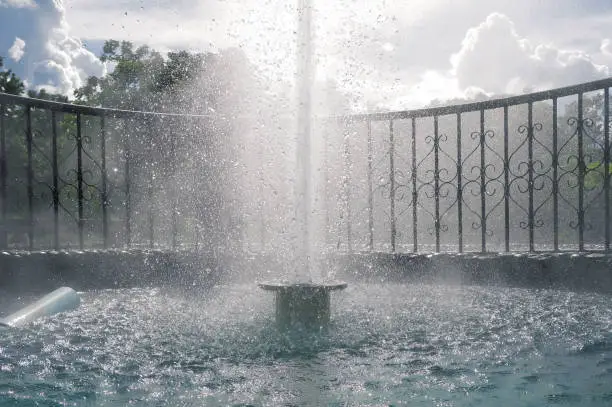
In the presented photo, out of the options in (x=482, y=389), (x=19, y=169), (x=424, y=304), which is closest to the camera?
(x=482, y=389)

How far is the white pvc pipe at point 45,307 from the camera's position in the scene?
3.43 metres

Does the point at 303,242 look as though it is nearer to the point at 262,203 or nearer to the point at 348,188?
the point at 348,188

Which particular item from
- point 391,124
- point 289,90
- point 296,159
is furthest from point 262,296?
point 391,124

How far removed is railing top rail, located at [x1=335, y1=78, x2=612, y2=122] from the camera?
475 centimetres

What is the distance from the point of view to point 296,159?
450cm

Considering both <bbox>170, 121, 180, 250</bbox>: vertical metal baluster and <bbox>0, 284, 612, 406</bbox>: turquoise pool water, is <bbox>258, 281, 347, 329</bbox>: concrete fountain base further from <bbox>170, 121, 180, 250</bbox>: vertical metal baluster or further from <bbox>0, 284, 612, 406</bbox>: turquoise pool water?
<bbox>170, 121, 180, 250</bbox>: vertical metal baluster

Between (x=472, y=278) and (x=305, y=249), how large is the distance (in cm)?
164

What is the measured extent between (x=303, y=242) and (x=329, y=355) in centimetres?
155

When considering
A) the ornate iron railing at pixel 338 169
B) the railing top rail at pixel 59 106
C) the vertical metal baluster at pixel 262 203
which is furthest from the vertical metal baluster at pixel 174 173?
the vertical metal baluster at pixel 262 203

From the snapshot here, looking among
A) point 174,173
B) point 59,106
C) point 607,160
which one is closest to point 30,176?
point 59,106

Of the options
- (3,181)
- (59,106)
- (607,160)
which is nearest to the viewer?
(607,160)

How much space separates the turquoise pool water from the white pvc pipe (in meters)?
0.10

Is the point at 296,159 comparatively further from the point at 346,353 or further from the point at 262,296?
the point at 346,353

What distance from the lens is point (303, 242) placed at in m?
4.15
